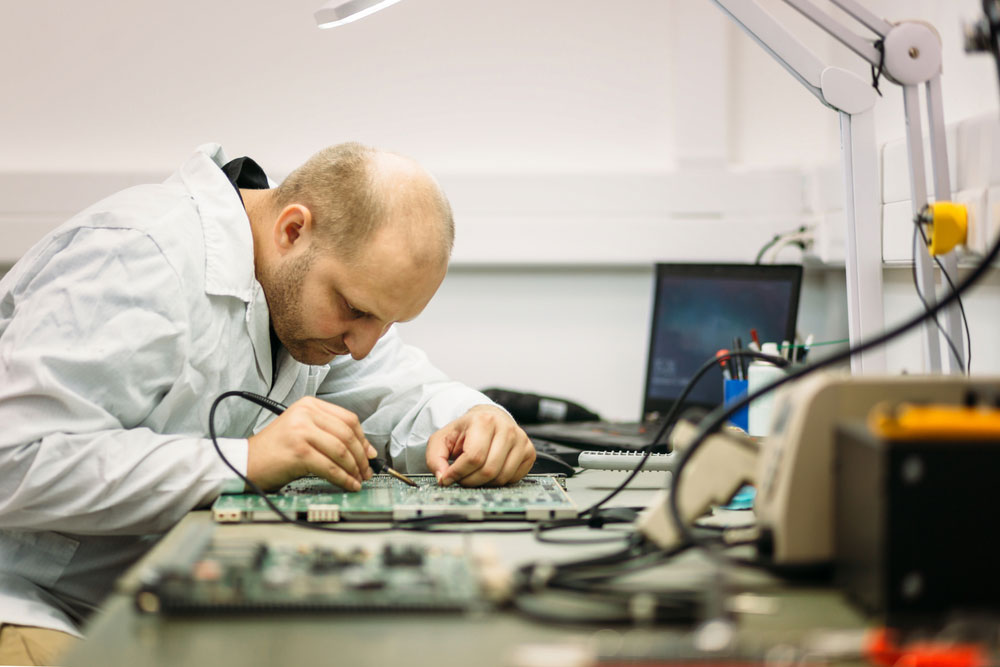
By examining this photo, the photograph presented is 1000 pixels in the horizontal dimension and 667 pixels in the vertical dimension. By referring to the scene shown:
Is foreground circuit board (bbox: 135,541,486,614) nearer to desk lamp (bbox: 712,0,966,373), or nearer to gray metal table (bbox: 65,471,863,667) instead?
gray metal table (bbox: 65,471,863,667)

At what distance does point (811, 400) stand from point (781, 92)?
2010 millimetres

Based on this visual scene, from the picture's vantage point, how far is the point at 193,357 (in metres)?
1.24

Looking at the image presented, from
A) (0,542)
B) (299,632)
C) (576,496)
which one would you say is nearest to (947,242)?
(576,496)

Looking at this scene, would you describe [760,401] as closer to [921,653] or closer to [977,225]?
[977,225]

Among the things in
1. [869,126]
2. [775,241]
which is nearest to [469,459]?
[869,126]

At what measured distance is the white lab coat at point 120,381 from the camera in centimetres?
104

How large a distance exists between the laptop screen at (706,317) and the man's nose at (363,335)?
915 mm

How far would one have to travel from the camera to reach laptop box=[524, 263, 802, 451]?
2039 mm

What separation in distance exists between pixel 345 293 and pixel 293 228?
0.45ft

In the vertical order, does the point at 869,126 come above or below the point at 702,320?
above

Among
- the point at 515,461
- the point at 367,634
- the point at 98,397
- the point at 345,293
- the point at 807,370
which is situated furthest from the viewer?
the point at 345,293

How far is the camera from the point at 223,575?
0.65 metres

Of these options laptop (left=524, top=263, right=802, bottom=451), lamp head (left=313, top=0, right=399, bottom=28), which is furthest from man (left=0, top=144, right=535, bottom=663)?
laptop (left=524, top=263, right=802, bottom=451)

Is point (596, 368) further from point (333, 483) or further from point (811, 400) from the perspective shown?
point (811, 400)
